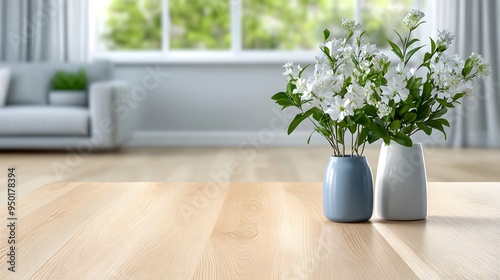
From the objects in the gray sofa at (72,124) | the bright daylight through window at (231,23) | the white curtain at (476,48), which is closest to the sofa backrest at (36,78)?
the gray sofa at (72,124)

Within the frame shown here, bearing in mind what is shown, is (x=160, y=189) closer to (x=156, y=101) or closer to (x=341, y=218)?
(x=341, y=218)

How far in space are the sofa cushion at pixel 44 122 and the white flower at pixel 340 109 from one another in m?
4.61

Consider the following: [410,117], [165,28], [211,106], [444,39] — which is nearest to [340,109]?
[410,117]

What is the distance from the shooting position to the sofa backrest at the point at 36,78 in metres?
6.04

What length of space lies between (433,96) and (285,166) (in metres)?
3.71

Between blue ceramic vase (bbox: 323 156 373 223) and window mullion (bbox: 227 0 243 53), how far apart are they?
546cm

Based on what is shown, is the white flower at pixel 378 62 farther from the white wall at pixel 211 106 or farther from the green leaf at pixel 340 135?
the white wall at pixel 211 106

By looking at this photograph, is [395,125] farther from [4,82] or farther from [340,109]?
[4,82]

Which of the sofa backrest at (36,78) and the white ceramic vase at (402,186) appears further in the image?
the sofa backrest at (36,78)

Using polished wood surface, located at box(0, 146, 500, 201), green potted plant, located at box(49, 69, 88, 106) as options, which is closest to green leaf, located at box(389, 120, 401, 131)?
polished wood surface, located at box(0, 146, 500, 201)

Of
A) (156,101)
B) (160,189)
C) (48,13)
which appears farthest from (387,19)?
(160,189)

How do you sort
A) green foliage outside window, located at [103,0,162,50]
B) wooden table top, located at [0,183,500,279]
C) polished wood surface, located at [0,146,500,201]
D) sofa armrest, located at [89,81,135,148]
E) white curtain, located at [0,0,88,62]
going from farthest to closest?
green foliage outside window, located at [103,0,162,50], white curtain, located at [0,0,88,62], sofa armrest, located at [89,81,135,148], polished wood surface, located at [0,146,500,201], wooden table top, located at [0,183,500,279]

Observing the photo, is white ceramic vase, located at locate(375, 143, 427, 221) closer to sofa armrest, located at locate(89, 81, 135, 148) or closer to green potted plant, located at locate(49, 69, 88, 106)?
sofa armrest, located at locate(89, 81, 135, 148)

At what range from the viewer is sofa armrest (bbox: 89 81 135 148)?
558cm
